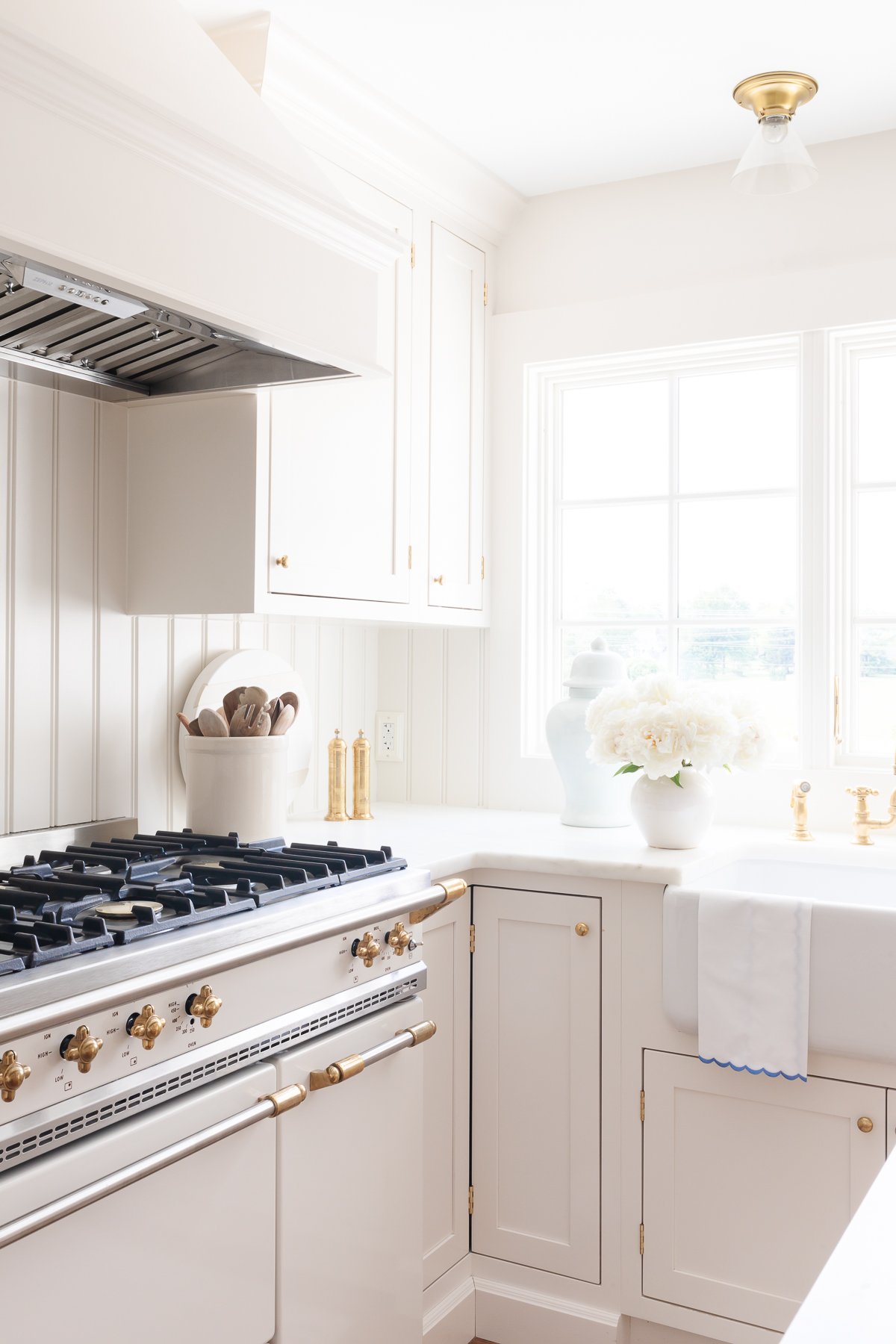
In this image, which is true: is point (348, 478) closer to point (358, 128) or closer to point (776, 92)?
point (358, 128)

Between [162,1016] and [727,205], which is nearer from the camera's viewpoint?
[162,1016]

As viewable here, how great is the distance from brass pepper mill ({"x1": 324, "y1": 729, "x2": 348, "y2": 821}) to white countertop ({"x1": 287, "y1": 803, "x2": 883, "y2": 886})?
36 mm

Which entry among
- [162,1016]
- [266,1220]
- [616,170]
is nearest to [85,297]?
[162,1016]

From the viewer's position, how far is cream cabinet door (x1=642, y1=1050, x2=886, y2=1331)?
1.94 meters

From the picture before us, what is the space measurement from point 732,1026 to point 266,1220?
858 mm

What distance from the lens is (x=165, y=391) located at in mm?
2113

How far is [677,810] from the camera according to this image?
2264 millimetres

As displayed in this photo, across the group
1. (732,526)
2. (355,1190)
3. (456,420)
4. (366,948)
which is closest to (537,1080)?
(355,1190)

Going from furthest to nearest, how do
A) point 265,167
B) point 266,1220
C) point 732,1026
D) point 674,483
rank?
point 674,483 → point 732,1026 → point 265,167 → point 266,1220

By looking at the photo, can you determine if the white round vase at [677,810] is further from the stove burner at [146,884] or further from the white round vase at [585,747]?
the stove burner at [146,884]

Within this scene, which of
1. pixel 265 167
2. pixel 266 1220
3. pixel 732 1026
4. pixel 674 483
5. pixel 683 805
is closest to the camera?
pixel 266 1220

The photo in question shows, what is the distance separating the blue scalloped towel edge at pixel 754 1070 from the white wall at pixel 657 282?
756mm

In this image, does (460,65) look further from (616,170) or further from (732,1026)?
(732,1026)

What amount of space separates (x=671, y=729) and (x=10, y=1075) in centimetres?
142
